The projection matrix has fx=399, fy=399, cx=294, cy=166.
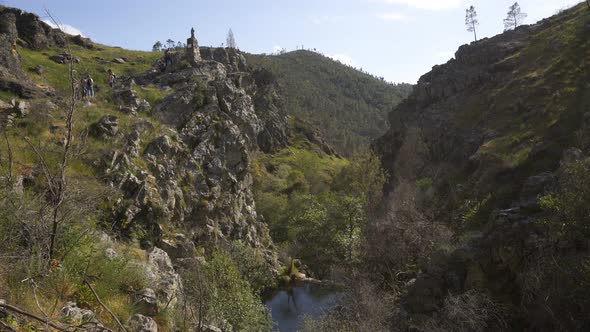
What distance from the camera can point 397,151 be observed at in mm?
73750

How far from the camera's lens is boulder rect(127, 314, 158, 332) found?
7338mm

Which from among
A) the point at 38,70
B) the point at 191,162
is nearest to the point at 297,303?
the point at 191,162

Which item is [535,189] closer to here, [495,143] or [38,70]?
[495,143]

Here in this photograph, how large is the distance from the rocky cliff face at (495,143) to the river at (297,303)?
14.5 metres

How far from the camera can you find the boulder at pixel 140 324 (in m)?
7.34

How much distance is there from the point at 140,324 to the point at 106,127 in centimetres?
1834

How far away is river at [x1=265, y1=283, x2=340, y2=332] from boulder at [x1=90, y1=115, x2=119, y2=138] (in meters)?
22.7

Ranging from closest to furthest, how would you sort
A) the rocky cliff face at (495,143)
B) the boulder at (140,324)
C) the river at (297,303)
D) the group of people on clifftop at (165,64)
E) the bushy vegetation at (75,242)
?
1. the bushy vegetation at (75,242)
2. the boulder at (140,324)
3. the rocky cliff face at (495,143)
4. the river at (297,303)
5. the group of people on clifftop at (165,64)

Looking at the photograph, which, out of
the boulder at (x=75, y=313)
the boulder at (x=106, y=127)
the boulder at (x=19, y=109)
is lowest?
the boulder at (x=75, y=313)

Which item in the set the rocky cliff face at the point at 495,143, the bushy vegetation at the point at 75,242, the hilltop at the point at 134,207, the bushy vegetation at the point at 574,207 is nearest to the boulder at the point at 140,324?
the hilltop at the point at 134,207

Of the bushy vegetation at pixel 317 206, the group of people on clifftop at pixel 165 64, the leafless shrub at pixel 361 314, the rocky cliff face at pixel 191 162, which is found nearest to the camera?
the rocky cliff face at pixel 191 162

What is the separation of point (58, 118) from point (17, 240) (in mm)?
16625

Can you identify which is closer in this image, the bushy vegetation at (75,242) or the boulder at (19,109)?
the bushy vegetation at (75,242)

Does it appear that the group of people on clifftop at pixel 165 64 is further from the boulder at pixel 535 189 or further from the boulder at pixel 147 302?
→ the boulder at pixel 147 302
